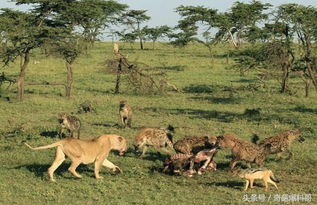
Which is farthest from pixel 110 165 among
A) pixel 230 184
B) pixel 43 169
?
pixel 230 184

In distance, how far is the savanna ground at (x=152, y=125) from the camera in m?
9.48

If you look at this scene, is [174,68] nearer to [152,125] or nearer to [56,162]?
[152,125]

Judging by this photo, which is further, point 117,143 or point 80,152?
point 117,143

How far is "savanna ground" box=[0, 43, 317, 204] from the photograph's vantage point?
9.48 metres

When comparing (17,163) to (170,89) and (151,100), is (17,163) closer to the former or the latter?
(151,100)

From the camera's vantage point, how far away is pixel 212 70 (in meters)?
36.2

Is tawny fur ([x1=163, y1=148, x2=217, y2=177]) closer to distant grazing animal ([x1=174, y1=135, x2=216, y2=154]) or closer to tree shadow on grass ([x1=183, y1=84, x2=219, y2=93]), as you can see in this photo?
distant grazing animal ([x1=174, y1=135, x2=216, y2=154])

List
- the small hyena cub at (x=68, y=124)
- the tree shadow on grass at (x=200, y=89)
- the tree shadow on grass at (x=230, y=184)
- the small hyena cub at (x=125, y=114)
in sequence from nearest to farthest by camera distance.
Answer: the tree shadow on grass at (x=230, y=184), the small hyena cub at (x=68, y=124), the small hyena cub at (x=125, y=114), the tree shadow on grass at (x=200, y=89)

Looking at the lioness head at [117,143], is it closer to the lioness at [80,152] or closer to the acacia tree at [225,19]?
the lioness at [80,152]

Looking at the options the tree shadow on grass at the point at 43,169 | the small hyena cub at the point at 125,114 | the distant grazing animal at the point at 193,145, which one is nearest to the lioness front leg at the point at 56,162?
the tree shadow on grass at the point at 43,169

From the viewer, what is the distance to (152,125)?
689 inches

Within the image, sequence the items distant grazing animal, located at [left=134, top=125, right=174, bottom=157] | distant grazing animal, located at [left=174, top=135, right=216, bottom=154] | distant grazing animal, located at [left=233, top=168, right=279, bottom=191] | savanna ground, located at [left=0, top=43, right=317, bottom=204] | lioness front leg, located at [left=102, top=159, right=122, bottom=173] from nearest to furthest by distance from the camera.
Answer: distant grazing animal, located at [left=233, top=168, right=279, bottom=191] < savanna ground, located at [left=0, top=43, right=317, bottom=204] < lioness front leg, located at [left=102, top=159, right=122, bottom=173] < distant grazing animal, located at [left=174, top=135, right=216, bottom=154] < distant grazing animal, located at [left=134, top=125, right=174, bottom=157]

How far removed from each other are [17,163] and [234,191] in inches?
208

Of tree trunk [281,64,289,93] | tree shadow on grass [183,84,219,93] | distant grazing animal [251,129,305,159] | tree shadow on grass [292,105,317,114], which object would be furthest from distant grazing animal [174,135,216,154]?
tree shadow on grass [183,84,219,93]
